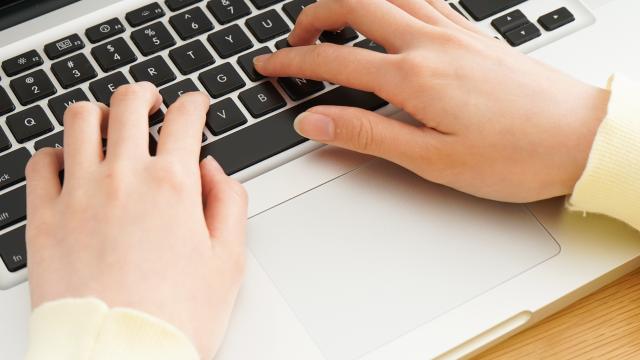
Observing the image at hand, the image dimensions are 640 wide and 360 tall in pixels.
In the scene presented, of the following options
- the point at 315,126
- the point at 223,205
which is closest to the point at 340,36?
the point at 315,126

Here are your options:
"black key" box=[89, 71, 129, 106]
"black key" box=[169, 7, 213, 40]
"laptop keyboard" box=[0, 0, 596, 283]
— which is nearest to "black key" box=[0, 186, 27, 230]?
"laptop keyboard" box=[0, 0, 596, 283]

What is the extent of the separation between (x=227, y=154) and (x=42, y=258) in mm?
180

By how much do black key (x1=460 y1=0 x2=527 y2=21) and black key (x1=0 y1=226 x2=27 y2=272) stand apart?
1.51 feet

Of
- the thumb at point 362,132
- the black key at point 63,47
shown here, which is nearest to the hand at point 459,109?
the thumb at point 362,132

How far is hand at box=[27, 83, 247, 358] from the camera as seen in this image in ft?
1.89

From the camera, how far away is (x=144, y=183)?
2.04 feet

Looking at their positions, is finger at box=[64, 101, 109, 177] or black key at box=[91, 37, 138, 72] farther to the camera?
black key at box=[91, 37, 138, 72]

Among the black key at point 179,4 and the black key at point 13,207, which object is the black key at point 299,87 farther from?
the black key at point 13,207

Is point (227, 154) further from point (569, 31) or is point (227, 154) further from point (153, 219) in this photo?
point (569, 31)

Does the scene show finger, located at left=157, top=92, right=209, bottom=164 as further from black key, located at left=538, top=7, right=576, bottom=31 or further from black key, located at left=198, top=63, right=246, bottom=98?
black key, located at left=538, top=7, right=576, bottom=31

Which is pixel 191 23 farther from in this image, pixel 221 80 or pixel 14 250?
pixel 14 250

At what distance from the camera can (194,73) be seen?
75 centimetres

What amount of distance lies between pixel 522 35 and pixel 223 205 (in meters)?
0.34

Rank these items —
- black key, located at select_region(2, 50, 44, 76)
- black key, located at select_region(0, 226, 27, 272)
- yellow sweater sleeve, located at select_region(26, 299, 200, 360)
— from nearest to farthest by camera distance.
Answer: yellow sweater sleeve, located at select_region(26, 299, 200, 360) → black key, located at select_region(0, 226, 27, 272) → black key, located at select_region(2, 50, 44, 76)
